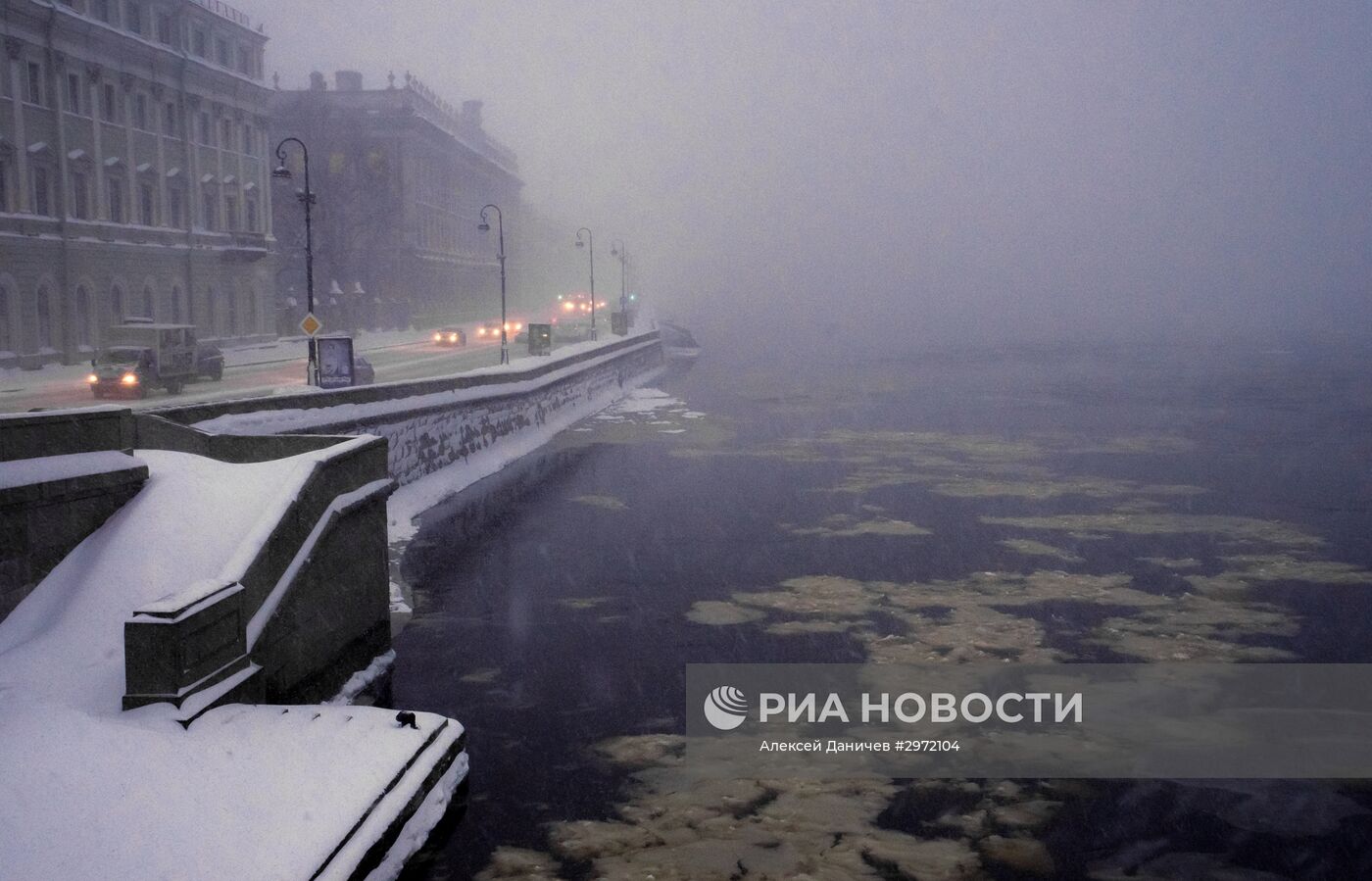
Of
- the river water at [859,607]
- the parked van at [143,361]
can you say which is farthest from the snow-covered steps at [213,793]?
the parked van at [143,361]

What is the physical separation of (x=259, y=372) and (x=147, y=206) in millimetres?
13549

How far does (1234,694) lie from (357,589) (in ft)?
34.0

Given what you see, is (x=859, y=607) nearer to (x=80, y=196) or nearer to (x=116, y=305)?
(x=80, y=196)

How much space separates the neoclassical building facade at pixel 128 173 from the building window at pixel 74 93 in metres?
0.07

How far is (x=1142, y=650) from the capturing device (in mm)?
16703

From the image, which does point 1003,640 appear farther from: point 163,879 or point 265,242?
point 265,242

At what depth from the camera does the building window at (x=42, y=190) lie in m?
47.2

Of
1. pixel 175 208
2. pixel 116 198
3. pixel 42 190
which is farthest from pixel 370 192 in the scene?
pixel 42 190

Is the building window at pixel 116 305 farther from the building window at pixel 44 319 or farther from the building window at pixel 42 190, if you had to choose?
the building window at pixel 42 190

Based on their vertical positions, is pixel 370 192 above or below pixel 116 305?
above

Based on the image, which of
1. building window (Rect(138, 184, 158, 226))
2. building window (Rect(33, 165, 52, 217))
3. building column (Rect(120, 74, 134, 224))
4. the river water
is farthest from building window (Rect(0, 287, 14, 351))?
the river water

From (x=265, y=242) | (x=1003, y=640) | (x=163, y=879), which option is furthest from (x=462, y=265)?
(x=163, y=879)

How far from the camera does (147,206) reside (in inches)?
2191

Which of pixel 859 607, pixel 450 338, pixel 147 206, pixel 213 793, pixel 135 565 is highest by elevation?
pixel 147 206
